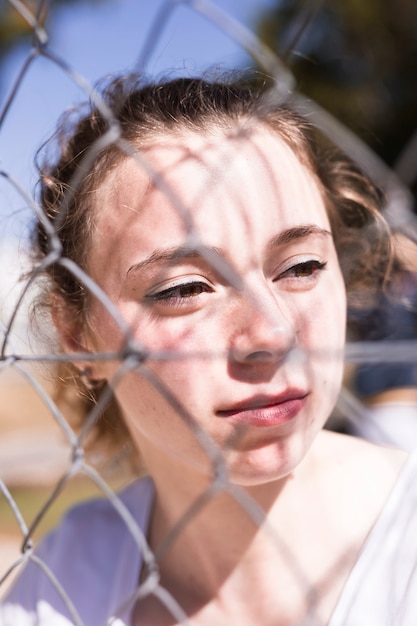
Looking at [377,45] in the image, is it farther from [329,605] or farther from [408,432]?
[329,605]

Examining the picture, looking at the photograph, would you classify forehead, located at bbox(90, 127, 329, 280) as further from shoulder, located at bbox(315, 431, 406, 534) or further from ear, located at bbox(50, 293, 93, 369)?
shoulder, located at bbox(315, 431, 406, 534)

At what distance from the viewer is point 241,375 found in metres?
0.66

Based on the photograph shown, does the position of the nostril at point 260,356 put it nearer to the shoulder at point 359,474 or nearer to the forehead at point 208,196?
the forehead at point 208,196

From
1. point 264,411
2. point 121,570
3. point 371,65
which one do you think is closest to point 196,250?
point 264,411

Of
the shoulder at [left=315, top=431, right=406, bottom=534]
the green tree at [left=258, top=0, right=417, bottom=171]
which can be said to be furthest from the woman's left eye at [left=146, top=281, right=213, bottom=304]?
the green tree at [left=258, top=0, right=417, bottom=171]

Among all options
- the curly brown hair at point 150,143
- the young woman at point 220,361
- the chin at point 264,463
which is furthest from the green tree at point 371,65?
the chin at point 264,463

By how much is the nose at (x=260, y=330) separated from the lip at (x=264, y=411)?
40 millimetres

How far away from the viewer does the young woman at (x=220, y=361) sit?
66 centimetres

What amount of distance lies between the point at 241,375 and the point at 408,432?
0.69m

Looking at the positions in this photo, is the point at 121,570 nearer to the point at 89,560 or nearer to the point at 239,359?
the point at 89,560

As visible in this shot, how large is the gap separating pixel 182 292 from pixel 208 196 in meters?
0.09

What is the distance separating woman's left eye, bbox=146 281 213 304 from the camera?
69 centimetres

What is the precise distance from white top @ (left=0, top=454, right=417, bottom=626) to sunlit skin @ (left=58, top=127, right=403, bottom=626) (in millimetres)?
31

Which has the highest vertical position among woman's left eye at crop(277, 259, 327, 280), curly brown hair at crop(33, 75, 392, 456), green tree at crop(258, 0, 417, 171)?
green tree at crop(258, 0, 417, 171)
